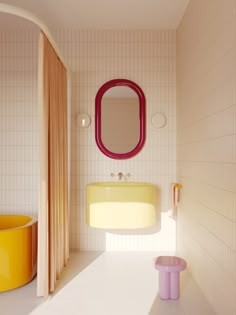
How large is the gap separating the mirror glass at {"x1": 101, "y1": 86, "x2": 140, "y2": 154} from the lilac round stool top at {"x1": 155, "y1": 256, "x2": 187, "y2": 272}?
109 centimetres

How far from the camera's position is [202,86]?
189cm

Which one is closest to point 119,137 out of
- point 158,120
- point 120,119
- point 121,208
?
point 120,119

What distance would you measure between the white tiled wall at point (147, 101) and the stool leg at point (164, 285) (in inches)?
35.5

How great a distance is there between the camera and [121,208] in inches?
90.9

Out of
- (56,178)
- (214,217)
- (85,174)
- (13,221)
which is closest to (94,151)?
(85,174)

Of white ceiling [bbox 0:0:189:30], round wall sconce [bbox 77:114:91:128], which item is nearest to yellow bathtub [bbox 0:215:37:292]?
round wall sconce [bbox 77:114:91:128]

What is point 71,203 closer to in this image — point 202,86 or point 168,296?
point 168,296

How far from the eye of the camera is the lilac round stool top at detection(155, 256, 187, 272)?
5.85ft

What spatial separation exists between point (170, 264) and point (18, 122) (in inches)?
73.4

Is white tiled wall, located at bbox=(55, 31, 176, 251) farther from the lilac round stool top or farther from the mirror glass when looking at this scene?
the lilac round stool top

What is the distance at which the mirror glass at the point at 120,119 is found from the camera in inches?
106

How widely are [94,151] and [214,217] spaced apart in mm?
1380

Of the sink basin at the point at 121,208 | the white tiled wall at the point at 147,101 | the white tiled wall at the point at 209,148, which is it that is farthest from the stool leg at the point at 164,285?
the white tiled wall at the point at 147,101

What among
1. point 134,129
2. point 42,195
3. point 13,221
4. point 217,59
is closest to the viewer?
point 217,59
